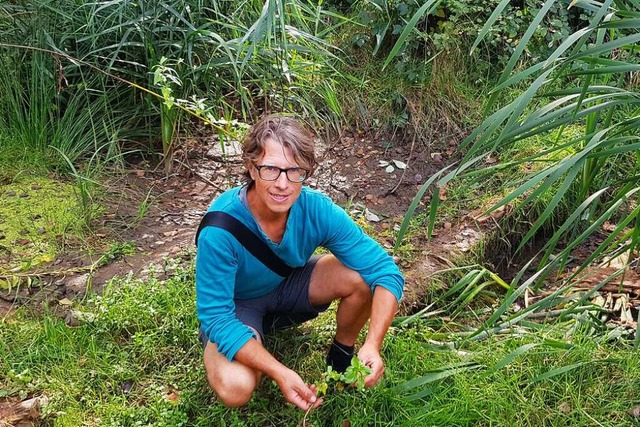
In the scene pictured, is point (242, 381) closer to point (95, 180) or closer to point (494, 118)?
point (494, 118)

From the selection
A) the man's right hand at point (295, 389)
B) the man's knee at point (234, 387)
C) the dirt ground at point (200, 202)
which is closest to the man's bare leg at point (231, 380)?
the man's knee at point (234, 387)

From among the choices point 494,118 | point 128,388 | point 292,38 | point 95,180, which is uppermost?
point 494,118

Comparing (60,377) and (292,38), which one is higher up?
(292,38)

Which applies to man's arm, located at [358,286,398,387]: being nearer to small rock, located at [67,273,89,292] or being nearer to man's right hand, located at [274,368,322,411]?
man's right hand, located at [274,368,322,411]

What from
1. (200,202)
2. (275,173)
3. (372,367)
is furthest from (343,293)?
(200,202)

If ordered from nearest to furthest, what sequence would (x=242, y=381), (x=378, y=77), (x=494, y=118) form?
(x=494, y=118) < (x=242, y=381) < (x=378, y=77)

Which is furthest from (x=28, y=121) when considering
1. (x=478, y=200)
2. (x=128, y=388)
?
(x=478, y=200)

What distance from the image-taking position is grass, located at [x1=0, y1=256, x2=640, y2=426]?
2072 mm

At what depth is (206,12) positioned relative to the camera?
358cm

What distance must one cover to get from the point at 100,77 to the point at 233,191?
1.69m

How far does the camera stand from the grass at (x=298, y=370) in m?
2.07

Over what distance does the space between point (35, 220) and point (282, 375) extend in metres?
1.70

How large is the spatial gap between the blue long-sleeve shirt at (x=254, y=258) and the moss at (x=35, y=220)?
3.65ft

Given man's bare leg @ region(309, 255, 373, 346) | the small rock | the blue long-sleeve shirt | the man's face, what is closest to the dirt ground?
the small rock
